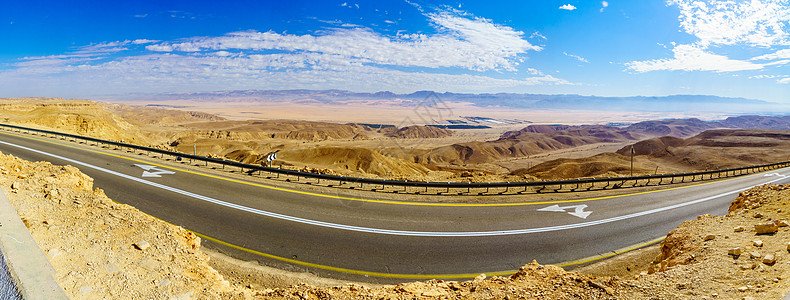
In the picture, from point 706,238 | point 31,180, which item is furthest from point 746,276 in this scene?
point 31,180

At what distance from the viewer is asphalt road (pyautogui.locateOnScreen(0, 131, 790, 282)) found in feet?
30.6

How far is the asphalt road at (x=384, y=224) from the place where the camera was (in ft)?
30.6

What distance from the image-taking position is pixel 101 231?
692 centimetres

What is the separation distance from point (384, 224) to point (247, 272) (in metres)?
5.01

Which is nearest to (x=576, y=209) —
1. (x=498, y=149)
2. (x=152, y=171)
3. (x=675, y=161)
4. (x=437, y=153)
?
(x=152, y=171)

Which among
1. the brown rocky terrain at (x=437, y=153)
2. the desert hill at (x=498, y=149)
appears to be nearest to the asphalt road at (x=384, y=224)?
the brown rocky terrain at (x=437, y=153)

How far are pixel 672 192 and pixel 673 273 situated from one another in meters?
19.1

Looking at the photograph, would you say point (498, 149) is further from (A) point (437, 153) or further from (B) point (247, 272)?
(B) point (247, 272)

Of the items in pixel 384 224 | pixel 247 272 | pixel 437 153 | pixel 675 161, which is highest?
pixel 675 161

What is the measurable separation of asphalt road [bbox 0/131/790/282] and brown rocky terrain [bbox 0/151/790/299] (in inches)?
77.3

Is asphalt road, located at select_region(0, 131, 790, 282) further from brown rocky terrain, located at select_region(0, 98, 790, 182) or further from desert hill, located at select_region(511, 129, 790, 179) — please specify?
desert hill, located at select_region(511, 129, 790, 179)

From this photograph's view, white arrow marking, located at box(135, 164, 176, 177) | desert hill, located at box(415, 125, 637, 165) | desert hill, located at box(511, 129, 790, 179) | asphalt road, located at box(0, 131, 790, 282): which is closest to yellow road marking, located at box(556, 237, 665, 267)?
asphalt road, located at box(0, 131, 790, 282)

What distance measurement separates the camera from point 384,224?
39.0 ft

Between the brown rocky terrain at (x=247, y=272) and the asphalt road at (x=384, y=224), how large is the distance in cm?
196
